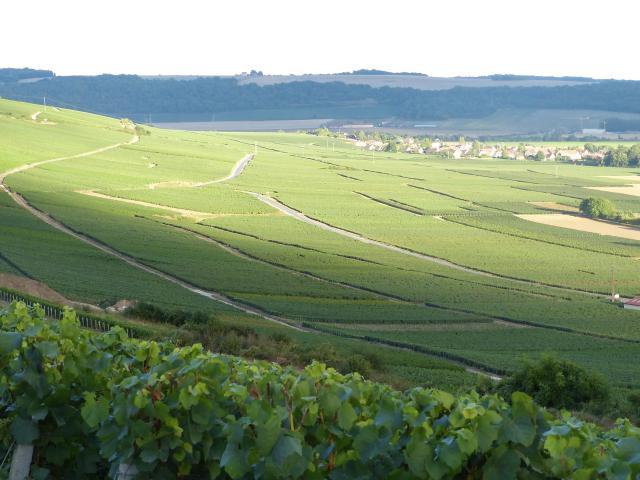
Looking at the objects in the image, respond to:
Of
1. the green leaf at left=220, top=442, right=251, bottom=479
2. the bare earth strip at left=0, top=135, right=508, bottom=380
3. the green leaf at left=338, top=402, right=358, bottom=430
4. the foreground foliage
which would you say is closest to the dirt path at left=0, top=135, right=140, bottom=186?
the bare earth strip at left=0, top=135, right=508, bottom=380

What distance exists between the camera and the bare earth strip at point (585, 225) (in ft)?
350

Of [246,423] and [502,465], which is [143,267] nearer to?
[246,423]

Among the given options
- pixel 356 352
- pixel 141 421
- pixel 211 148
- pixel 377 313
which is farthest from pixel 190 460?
pixel 211 148

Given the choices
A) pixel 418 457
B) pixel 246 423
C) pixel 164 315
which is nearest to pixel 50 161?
pixel 164 315

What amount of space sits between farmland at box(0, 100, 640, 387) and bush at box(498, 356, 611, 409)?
3769 mm

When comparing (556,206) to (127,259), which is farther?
(556,206)

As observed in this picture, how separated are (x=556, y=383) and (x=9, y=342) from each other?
71.8 feet

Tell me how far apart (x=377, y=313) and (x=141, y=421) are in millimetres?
47120

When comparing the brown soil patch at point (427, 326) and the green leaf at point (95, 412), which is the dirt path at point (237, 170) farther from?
the green leaf at point (95, 412)

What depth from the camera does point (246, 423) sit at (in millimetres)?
Answer: 8172

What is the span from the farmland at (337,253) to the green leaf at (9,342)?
76.1 feet

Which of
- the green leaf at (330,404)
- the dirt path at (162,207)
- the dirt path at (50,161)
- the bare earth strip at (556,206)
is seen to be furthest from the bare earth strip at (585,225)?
the green leaf at (330,404)

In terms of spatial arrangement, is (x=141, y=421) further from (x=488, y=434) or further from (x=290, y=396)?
(x=488, y=434)

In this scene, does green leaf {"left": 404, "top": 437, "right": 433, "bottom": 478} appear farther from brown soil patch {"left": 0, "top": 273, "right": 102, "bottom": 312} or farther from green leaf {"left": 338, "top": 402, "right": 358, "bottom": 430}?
brown soil patch {"left": 0, "top": 273, "right": 102, "bottom": 312}
